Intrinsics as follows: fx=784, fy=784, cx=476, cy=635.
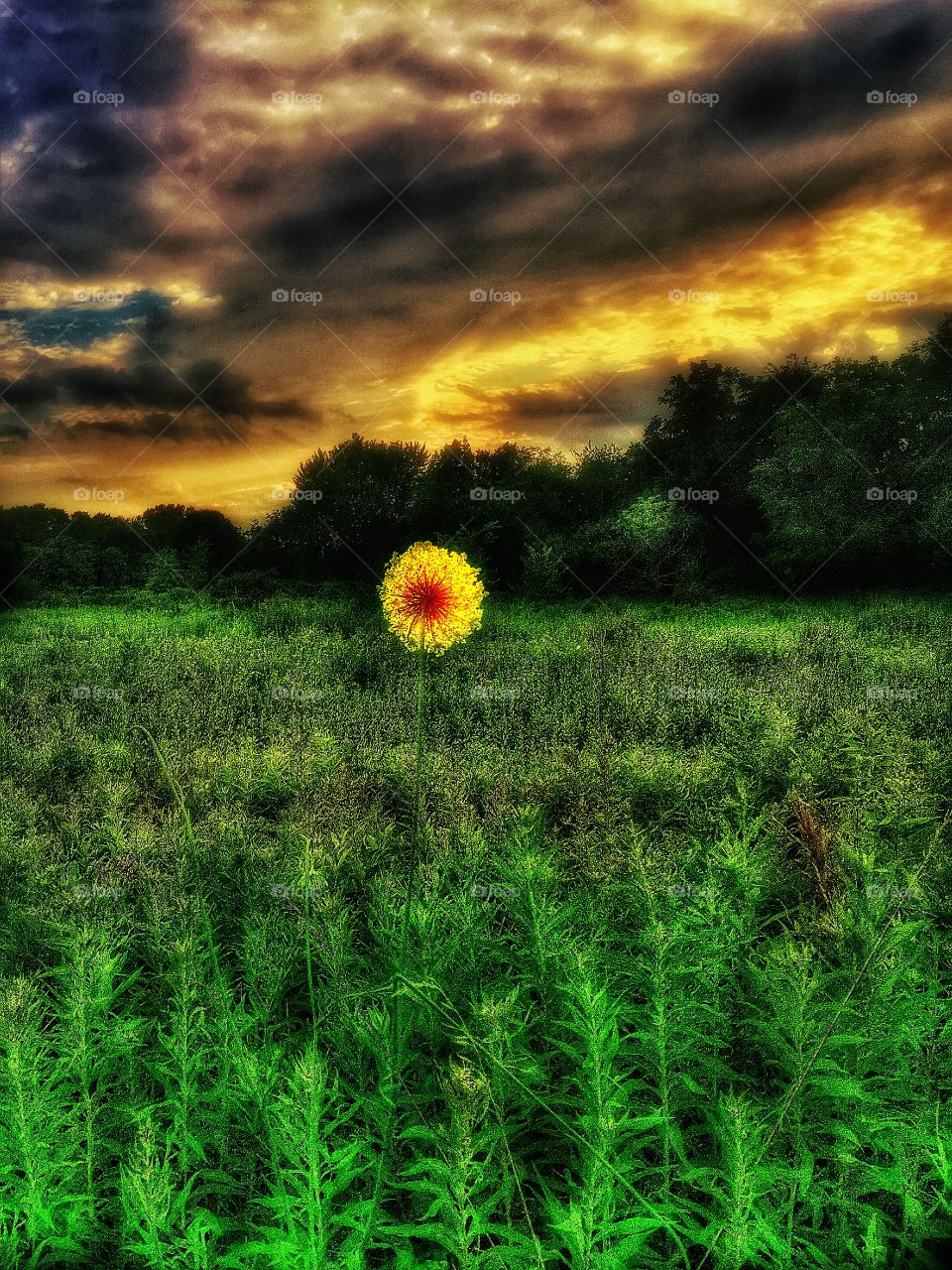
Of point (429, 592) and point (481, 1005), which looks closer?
point (481, 1005)

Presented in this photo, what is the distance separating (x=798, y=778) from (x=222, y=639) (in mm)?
8504

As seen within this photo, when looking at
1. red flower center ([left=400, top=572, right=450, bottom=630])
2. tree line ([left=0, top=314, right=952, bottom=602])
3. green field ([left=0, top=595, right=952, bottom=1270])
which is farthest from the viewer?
tree line ([left=0, top=314, right=952, bottom=602])

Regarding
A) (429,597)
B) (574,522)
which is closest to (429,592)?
(429,597)

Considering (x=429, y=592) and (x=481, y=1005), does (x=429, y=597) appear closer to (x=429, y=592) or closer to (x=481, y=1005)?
(x=429, y=592)

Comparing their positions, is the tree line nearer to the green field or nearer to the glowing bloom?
the green field

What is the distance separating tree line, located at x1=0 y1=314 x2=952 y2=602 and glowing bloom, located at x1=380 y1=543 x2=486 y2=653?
48.5 ft

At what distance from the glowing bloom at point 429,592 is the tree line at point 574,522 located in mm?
14771

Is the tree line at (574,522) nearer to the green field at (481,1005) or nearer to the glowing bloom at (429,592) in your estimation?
the green field at (481,1005)

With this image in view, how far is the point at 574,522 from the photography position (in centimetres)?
2264

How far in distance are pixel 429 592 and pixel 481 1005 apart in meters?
1.32

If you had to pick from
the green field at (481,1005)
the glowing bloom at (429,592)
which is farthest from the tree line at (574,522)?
the glowing bloom at (429,592)

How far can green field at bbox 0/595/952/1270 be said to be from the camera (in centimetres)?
147

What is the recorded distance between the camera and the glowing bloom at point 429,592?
2.67 m

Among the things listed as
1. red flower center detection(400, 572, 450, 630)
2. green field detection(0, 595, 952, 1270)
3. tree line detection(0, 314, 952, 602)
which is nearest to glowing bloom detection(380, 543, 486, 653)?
red flower center detection(400, 572, 450, 630)
